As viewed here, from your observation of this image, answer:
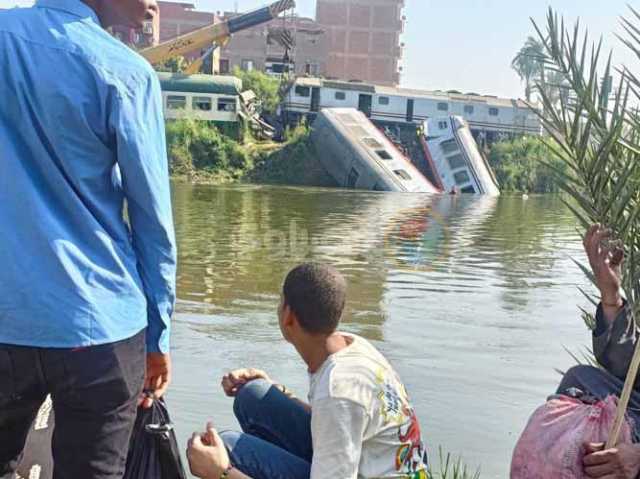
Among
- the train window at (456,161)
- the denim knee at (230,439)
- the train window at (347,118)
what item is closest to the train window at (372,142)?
the train window at (347,118)

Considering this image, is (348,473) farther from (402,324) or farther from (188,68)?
(188,68)

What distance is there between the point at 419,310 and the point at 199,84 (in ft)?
128

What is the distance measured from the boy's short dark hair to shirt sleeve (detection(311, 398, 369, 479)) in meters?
0.26

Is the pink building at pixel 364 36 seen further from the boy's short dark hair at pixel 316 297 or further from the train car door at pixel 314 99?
the boy's short dark hair at pixel 316 297

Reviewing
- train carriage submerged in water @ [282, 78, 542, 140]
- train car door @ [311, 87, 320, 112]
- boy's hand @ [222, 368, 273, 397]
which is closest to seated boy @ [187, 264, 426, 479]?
boy's hand @ [222, 368, 273, 397]

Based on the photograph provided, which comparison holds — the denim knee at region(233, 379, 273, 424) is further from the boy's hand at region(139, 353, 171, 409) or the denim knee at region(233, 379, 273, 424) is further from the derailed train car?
the derailed train car

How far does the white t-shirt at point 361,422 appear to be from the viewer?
2.53m

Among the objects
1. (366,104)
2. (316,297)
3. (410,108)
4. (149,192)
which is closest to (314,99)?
(366,104)

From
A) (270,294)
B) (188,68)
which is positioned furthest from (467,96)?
(270,294)

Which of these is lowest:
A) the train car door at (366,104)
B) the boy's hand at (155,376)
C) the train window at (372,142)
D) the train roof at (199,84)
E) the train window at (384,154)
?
the train window at (384,154)

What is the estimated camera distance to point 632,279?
2795mm

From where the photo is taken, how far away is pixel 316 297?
270cm

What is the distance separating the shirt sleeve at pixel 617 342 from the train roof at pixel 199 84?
4624cm

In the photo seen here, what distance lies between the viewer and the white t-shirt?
2531mm
